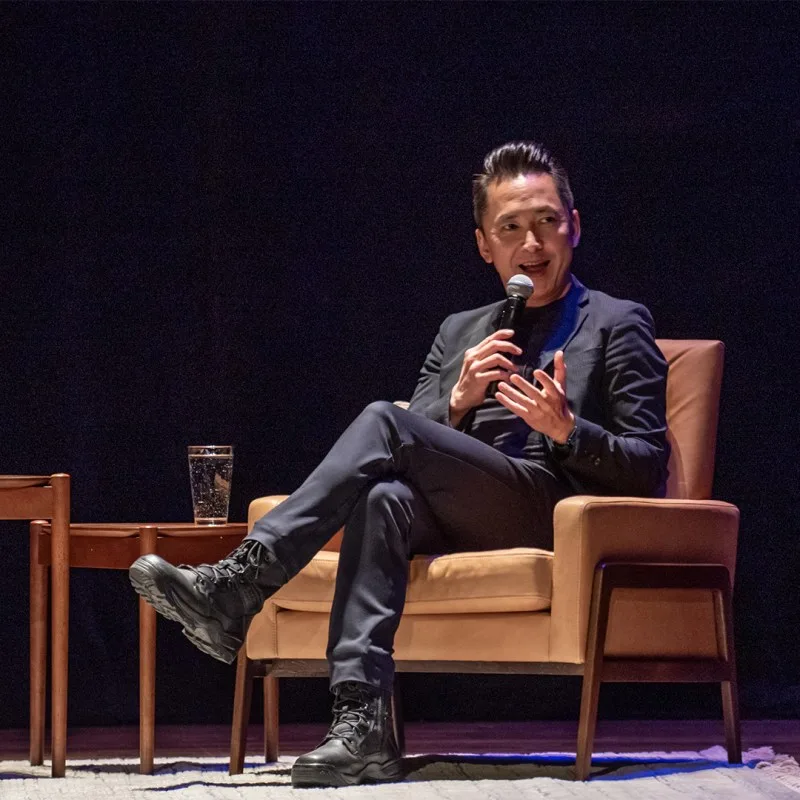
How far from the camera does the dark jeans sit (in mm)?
2289

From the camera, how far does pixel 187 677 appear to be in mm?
3670

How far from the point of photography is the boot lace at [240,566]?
2.25 meters

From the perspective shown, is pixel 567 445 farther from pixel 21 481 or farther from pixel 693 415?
pixel 21 481

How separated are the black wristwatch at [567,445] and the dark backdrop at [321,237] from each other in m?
1.20

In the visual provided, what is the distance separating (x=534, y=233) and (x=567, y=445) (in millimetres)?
575

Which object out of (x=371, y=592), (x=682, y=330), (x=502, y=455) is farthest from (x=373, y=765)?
(x=682, y=330)

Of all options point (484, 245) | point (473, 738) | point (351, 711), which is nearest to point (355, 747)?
point (351, 711)

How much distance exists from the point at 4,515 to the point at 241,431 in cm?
104

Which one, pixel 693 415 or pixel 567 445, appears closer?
pixel 567 445

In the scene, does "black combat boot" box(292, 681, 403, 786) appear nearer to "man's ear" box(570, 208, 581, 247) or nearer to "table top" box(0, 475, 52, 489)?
"table top" box(0, 475, 52, 489)

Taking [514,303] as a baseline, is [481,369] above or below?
below

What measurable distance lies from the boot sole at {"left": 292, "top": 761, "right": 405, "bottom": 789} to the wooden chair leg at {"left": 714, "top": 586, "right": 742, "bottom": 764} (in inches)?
28.6

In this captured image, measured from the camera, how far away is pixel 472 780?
2395mm

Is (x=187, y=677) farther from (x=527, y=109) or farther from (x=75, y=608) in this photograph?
(x=527, y=109)
